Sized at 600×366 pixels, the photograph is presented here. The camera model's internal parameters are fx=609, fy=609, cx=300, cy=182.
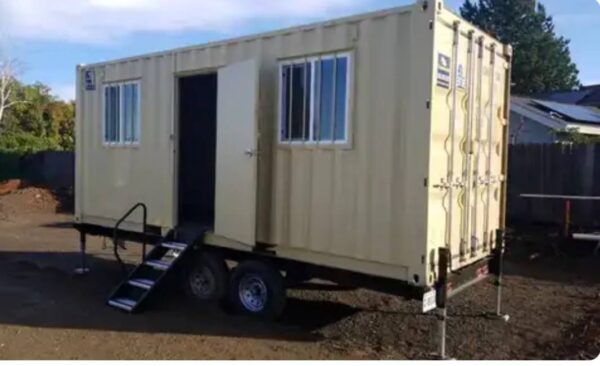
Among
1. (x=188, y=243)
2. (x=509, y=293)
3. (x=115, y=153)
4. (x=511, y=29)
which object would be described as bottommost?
(x=509, y=293)

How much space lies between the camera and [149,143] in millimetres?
8320

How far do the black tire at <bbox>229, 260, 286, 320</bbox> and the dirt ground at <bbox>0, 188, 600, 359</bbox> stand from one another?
0.57 feet

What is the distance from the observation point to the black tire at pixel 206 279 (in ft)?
24.1

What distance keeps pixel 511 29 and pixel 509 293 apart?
37.3 m

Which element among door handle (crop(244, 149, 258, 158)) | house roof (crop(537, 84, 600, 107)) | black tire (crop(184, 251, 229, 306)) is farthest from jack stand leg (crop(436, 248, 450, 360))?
house roof (crop(537, 84, 600, 107))

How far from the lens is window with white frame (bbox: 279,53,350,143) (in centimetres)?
605

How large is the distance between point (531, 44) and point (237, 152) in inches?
1481

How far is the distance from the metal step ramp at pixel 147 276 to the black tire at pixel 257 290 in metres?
0.86

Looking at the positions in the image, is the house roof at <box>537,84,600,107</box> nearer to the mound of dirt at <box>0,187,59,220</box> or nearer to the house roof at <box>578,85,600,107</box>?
the house roof at <box>578,85,600,107</box>

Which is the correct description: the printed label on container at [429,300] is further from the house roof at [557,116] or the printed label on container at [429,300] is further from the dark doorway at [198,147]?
the house roof at [557,116]

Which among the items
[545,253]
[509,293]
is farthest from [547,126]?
[509,293]

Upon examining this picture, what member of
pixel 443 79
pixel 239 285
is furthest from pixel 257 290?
pixel 443 79

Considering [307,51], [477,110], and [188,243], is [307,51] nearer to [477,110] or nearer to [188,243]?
[477,110]

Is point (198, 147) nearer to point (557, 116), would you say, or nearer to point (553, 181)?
point (553, 181)
